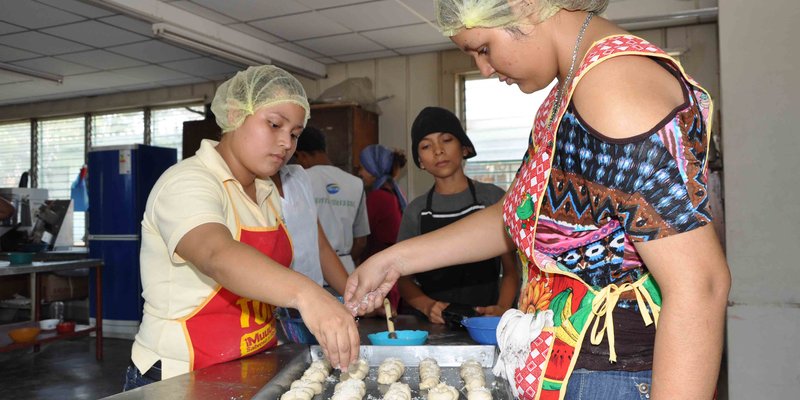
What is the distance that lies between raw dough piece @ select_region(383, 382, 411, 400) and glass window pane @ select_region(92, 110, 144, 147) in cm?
836

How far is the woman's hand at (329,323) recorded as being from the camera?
1.31m

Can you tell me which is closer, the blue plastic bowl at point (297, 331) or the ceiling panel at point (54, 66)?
the blue plastic bowl at point (297, 331)

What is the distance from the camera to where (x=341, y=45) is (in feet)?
21.9

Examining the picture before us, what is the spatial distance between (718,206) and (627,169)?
13.8ft

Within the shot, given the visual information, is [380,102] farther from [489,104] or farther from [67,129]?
[67,129]

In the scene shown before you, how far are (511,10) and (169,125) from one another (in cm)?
848

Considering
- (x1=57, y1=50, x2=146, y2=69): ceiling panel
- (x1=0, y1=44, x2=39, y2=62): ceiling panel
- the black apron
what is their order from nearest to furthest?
the black apron
(x1=0, y1=44, x2=39, y2=62): ceiling panel
(x1=57, y1=50, x2=146, y2=69): ceiling panel

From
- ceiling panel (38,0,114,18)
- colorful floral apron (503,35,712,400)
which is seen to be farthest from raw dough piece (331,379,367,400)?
ceiling panel (38,0,114,18)

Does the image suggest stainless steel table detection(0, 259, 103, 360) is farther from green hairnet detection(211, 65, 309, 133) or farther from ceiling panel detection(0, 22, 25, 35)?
green hairnet detection(211, 65, 309, 133)

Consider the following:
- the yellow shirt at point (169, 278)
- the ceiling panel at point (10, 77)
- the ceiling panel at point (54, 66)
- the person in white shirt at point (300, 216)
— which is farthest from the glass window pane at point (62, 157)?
the yellow shirt at point (169, 278)

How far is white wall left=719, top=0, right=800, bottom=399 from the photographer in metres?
2.76

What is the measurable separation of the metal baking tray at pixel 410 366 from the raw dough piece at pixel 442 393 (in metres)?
0.07

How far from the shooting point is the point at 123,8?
5.03 m

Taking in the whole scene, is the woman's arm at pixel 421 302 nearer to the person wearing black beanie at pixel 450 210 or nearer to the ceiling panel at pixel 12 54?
the person wearing black beanie at pixel 450 210
